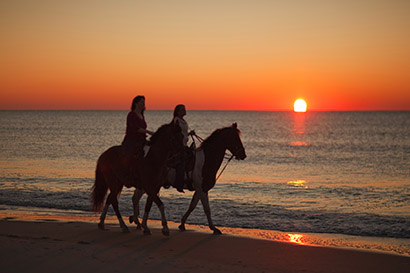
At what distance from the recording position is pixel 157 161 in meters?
9.57

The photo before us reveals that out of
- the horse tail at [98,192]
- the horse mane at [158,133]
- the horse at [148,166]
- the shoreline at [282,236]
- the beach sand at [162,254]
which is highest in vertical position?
the horse mane at [158,133]

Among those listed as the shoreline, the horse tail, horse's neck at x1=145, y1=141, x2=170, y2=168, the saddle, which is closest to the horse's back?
the horse tail

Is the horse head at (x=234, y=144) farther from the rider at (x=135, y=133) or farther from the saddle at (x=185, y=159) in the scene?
the rider at (x=135, y=133)

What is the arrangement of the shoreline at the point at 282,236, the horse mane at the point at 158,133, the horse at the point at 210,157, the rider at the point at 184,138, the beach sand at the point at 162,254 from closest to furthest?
the beach sand at the point at 162,254 → the horse mane at the point at 158,133 → the rider at the point at 184,138 → the shoreline at the point at 282,236 → the horse at the point at 210,157

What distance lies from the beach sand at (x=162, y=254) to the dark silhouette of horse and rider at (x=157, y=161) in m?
0.71

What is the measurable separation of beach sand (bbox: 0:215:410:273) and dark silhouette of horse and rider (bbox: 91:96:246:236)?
71cm

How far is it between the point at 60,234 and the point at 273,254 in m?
4.50

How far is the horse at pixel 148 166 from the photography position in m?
9.46

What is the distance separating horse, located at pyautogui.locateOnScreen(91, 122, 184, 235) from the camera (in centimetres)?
946

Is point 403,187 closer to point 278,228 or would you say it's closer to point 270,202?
point 270,202

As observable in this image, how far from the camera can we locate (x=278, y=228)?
488 inches

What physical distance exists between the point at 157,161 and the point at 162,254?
202 cm

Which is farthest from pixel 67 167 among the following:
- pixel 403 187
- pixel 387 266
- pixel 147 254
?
pixel 387 266

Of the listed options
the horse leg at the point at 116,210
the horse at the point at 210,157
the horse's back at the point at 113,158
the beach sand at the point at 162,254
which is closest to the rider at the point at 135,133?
the horse's back at the point at 113,158
